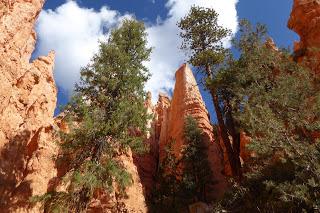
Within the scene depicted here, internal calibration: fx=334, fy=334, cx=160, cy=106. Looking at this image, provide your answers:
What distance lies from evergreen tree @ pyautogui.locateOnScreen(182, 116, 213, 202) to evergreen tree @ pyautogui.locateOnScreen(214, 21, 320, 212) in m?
7.16

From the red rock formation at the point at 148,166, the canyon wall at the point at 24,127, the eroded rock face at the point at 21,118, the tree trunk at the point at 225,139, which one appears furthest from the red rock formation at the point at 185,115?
the eroded rock face at the point at 21,118

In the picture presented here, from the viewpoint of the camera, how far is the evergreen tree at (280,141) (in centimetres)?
1392

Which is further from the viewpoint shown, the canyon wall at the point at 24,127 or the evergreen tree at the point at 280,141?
the canyon wall at the point at 24,127

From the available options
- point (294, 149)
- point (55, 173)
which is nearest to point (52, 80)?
point (55, 173)

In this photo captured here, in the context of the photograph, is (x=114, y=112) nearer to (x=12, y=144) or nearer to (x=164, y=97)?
(x=12, y=144)

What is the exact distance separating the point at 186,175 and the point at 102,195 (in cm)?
703

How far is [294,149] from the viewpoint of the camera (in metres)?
15.0

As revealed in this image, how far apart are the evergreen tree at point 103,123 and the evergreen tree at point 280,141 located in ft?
20.8

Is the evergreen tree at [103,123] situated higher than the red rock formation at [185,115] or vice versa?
the red rock formation at [185,115]

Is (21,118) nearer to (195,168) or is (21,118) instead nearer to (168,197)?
(168,197)

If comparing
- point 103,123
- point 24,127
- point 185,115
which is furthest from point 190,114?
point 103,123

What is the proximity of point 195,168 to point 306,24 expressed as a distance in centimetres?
1579

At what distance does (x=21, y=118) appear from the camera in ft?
77.9

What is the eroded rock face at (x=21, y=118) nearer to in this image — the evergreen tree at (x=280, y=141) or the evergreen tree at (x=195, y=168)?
the evergreen tree at (x=195, y=168)
